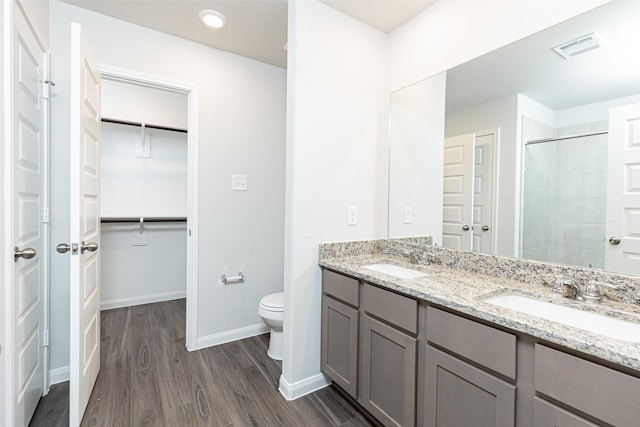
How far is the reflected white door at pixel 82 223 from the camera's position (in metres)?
1.50

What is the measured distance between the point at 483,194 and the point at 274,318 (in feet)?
5.37

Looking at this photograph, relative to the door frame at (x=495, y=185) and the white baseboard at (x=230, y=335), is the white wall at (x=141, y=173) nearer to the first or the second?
the white baseboard at (x=230, y=335)

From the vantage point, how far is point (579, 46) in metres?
1.33

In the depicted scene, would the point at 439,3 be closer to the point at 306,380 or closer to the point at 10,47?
the point at 10,47

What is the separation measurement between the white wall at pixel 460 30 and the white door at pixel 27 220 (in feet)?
6.85

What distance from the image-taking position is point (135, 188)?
3.40 meters

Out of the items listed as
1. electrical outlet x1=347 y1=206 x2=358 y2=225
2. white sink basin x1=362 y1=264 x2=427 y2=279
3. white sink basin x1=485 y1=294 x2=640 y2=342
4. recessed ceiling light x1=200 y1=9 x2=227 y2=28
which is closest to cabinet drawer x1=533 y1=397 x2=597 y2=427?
white sink basin x1=485 y1=294 x2=640 y2=342

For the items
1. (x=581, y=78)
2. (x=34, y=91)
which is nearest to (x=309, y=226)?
(x=581, y=78)

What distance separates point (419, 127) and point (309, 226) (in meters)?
1.03

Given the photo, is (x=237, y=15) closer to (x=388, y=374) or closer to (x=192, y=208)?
(x=192, y=208)

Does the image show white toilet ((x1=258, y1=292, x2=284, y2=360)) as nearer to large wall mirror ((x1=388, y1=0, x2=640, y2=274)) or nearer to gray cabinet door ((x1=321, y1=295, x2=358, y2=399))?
gray cabinet door ((x1=321, y1=295, x2=358, y2=399))

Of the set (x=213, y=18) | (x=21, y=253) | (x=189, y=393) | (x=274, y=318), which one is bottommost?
(x=189, y=393)

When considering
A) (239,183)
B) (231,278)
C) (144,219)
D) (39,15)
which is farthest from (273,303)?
(39,15)

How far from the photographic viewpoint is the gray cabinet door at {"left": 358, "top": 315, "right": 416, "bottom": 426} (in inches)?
53.1
